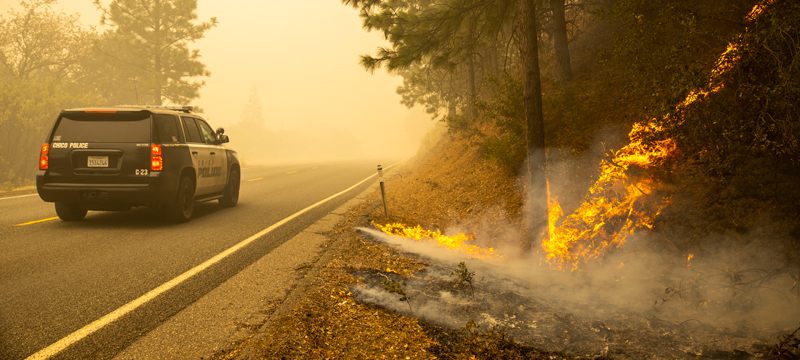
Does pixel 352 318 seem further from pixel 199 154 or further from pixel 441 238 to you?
pixel 199 154

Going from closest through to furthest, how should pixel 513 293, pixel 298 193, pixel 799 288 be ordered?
pixel 799 288
pixel 513 293
pixel 298 193

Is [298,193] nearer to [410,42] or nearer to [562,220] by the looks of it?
[410,42]

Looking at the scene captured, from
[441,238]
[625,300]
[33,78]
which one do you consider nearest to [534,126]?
[441,238]

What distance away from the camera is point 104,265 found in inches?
226

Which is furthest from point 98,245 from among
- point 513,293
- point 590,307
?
point 590,307

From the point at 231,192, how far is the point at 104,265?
5.40m

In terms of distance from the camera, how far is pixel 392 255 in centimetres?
680

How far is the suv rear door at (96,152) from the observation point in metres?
7.92

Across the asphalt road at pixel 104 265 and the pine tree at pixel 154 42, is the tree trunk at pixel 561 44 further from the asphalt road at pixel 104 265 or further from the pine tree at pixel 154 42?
the pine tree at pixel 154 42

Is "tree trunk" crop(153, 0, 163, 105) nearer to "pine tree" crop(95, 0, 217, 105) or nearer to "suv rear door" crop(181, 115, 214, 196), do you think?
"pine tree" crop(95, 0, 217, 105)

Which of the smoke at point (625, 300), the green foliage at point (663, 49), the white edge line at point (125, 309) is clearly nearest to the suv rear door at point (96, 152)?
the white edge line at point (125, 309)

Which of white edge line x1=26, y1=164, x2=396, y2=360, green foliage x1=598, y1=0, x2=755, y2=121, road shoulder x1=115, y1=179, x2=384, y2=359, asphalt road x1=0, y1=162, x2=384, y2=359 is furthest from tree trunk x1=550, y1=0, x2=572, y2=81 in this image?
white edge line x1=26, y1=164, x2=396, y2=360

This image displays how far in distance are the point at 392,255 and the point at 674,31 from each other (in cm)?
558

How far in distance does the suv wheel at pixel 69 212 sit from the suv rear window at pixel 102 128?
1191 millimetres
